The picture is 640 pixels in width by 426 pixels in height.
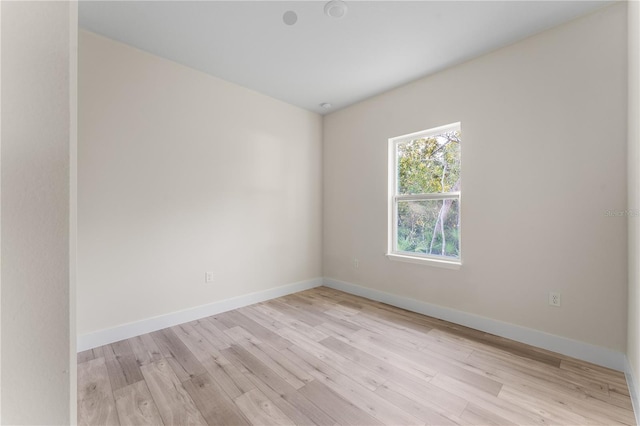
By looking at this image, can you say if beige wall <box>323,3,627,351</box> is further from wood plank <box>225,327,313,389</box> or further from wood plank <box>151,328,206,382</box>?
wood plank <box>151,328,206,382</box>

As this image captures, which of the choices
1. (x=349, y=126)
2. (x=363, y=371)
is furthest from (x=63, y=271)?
(x=349, y=126)

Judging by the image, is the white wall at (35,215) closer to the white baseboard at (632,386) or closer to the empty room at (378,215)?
the empty room at (378,215)

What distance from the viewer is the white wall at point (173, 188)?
2271 mm

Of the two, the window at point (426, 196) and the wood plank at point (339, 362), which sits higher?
the window at point (426, 196)

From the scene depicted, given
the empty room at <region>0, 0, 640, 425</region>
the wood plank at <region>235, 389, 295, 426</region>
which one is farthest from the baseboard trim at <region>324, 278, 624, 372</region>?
the wood plank at <region>235, 389, 295, 426</region>

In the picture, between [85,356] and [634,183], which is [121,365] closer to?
[85,356]

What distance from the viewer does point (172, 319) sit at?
268 centimetres

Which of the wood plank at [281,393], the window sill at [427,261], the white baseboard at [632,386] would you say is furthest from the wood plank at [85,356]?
the white baseboard at [632,386]

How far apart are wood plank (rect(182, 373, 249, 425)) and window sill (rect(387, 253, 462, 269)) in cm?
226

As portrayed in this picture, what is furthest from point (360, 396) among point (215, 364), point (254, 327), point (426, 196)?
point (426, 196)

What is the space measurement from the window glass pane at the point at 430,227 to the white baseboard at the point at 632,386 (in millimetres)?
1321

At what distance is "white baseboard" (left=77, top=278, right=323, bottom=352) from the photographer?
2248mm

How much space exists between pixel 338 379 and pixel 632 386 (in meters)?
1.86

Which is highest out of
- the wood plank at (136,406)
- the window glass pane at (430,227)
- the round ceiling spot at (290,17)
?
the round ceiling spot at (290,17)
